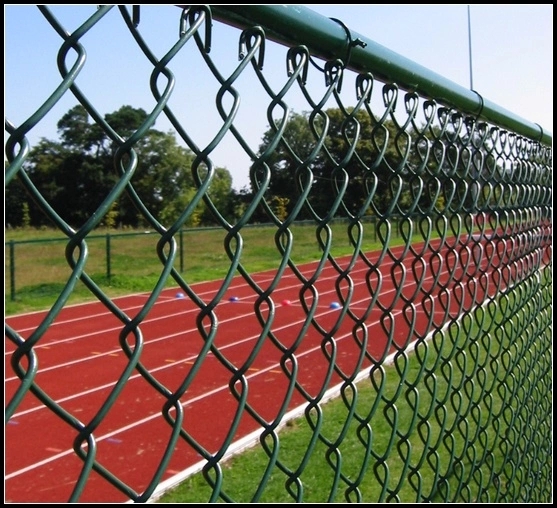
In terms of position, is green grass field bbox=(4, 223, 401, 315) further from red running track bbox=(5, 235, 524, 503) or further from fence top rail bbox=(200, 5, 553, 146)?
fence top rail bbox=(200, 5, 553, 146)

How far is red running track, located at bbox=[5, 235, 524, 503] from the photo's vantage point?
88.3 inches

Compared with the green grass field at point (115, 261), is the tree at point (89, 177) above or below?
above

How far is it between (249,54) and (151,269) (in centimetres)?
1817

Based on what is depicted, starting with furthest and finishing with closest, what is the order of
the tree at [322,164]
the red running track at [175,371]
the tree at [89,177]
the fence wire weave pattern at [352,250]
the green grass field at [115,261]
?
the green grass field at [115,261], the tree at [89,177], the red running track at [175,371], the tree at [322,164], the fence wire weave pattern at [352,250]

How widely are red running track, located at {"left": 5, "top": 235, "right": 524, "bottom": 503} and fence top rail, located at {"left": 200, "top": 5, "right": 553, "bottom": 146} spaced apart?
463 mm

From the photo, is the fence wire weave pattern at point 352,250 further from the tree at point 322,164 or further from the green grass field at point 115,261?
the green grass field at point 115,261

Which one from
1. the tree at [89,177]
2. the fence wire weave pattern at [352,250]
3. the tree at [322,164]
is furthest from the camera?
the tree at [89,177]

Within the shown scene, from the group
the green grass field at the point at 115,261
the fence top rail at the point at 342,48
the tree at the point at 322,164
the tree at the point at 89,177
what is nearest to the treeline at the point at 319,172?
the tree at the point at 322,164

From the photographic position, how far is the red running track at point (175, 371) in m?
2.24

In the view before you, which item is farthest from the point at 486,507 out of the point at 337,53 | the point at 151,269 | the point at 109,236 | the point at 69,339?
the point at 151,269

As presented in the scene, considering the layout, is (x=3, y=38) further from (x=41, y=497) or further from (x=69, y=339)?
(x=69, y=339)

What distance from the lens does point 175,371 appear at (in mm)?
9125

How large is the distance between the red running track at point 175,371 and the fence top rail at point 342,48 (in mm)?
463

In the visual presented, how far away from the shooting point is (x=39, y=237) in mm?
16953
